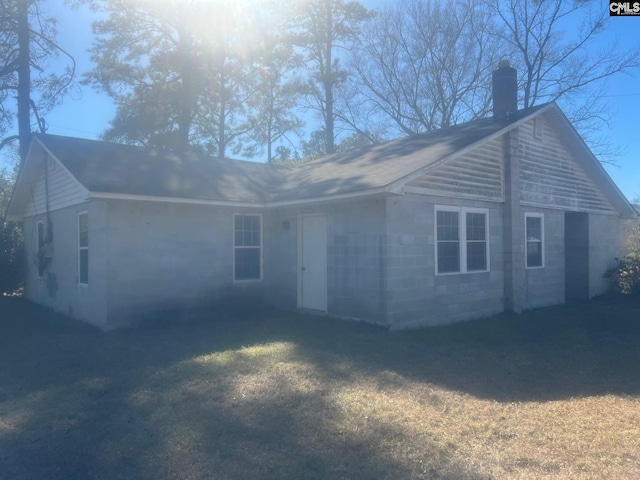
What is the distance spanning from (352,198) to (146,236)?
4.45 meters

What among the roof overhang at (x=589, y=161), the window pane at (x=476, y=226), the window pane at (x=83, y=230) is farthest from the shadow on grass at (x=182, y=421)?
the roof overhang at (x=589, y=161)

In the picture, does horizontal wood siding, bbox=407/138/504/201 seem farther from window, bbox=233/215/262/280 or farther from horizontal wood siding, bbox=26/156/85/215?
horizontal wood siding, bbox=26/156/85/215

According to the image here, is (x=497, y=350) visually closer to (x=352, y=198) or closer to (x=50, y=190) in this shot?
(x=352, y=198)

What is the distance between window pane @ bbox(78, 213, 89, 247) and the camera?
11966 mm

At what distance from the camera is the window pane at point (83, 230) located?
1197 centimetres

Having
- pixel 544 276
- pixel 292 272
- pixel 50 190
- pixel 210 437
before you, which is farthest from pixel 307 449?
pixel 50 190

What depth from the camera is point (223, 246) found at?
40.8 ft

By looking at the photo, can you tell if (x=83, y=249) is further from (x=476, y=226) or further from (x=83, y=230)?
(x=476, y=226)

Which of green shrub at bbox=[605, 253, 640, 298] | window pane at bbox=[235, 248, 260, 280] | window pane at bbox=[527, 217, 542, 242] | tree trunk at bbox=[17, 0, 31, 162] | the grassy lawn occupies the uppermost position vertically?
tree trunk at bbox=[17, 0, 31, 162]

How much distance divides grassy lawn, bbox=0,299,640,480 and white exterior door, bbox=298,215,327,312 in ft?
5.57

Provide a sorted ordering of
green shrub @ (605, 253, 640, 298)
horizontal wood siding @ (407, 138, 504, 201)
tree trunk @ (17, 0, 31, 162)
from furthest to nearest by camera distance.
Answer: tree trunk @ (17, 0, 31, 162), green shrub @ (605, 253, 640, 298), horizontal wood siding @ (407, 138, 504, 201)

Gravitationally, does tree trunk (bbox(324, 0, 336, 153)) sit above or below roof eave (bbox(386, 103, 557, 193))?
above

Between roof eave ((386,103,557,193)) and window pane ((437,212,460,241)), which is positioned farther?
window pane ((437,212,460,241))

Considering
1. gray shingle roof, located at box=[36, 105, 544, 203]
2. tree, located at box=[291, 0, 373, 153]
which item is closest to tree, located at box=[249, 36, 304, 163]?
tree, located at box=[291, 0, 373, 153]
